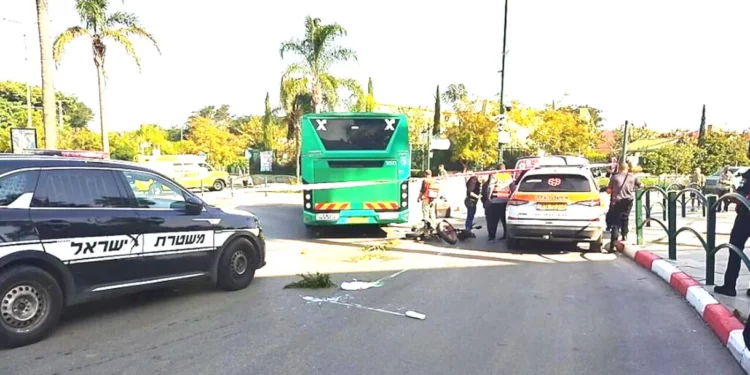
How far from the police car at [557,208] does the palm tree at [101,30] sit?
15.1 m

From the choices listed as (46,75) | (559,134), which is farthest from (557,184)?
(559,134)

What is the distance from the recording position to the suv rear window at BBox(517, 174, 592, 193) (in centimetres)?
1097

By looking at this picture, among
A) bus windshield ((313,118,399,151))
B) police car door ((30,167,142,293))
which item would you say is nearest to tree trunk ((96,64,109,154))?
bus windshield ((313,118,399,151))

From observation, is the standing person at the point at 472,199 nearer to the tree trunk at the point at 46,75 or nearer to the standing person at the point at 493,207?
the standing person at the point at 493,207

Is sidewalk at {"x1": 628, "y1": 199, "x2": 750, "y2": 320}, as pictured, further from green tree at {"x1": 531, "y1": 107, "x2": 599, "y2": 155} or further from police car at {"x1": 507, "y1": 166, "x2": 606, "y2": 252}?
green tree at {"x1": 531, "y1": 107, "x2": 599, "y2": 155}

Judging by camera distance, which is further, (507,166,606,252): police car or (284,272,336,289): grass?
(507,166,606,252): police car

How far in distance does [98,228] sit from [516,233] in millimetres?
7692

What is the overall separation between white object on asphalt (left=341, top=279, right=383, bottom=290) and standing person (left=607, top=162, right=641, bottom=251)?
562 cm

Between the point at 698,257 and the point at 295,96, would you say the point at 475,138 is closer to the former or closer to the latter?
the point at 295,96

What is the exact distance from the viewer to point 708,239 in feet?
23.3

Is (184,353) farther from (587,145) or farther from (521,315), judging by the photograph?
(587,145)

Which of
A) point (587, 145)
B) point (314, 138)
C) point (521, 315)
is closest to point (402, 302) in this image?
point (521, 315)

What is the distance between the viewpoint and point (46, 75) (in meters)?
14.0

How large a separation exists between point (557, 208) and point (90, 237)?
808cm
